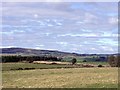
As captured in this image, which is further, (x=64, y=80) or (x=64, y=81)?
(x=64, y=80)

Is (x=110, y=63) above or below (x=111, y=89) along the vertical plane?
below

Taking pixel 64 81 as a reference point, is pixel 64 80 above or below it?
below

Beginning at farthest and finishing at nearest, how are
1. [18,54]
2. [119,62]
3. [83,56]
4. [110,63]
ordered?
1. [83,56]
2. [18,54]
3. [110,63]
4. [119,62]

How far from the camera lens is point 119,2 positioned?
21203 mm

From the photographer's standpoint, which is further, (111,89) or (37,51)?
(37,51)

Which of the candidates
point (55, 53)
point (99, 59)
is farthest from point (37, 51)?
point (99, 59)

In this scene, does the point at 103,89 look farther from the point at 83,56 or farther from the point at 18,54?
the point at 83,56

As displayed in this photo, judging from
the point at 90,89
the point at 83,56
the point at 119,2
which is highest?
the point at 119,2

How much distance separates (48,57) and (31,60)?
47.6ft

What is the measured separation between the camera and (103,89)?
2152cm

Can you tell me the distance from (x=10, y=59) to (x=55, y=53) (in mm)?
36914

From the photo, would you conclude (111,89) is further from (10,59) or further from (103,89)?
(10,59)

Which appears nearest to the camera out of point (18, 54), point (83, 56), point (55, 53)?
point (18, 54)

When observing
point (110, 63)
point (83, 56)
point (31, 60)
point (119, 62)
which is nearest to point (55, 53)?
point (83, 56)
